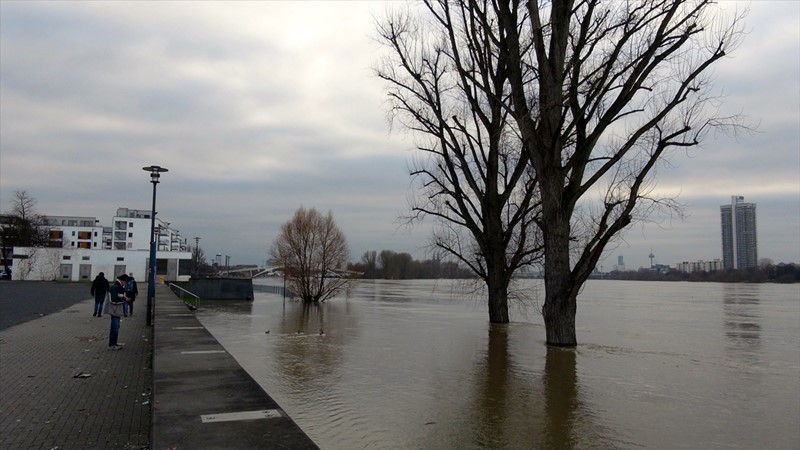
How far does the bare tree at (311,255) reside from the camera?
1858 inches

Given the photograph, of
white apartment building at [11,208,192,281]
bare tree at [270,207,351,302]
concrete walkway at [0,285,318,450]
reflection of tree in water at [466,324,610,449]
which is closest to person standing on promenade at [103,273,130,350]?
concrete walkway at [0,285,318,450]

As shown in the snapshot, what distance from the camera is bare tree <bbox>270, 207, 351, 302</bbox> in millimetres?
47188

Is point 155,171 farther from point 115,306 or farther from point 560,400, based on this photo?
point 560,400

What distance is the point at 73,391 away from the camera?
841 cm

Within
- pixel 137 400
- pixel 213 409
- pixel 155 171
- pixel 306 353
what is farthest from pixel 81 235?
pixel 213 409

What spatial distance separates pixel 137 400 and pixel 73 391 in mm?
1237

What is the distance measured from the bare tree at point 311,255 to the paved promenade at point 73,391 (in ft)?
103

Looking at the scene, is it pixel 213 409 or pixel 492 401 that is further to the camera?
pixel 492 401

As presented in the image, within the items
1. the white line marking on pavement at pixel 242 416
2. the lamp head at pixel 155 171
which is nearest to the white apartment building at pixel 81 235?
the lamp head at pixel 155 171

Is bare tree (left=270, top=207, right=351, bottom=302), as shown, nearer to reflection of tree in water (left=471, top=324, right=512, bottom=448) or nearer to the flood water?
the flood water

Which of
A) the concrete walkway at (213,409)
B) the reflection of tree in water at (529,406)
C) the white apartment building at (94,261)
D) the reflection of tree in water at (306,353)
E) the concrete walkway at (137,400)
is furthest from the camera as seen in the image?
the white apartment building at (94,261)

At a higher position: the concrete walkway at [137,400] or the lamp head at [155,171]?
the lamp head at [155,171]

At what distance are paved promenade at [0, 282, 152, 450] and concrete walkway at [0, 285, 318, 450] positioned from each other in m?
0.01

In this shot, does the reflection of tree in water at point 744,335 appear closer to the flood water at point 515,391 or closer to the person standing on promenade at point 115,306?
the flood water at point 515,391
